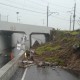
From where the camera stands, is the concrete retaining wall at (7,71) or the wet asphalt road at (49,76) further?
the wet asphalt road at (49,76)

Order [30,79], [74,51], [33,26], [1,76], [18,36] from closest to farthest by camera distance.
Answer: [1,76] → [30,79] → [74,51] → [33,26] → [18,36]

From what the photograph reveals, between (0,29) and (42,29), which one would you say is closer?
(0,29)

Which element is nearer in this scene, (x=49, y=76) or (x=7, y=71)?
(x=7, y=71)

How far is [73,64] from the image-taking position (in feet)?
108

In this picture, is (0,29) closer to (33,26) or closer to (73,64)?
(33,26)

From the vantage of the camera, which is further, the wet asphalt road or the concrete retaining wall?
the wet asphalt road

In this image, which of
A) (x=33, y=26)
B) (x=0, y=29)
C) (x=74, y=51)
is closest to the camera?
(x=74, y=51)

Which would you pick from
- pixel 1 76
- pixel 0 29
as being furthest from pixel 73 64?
pixel 0 29

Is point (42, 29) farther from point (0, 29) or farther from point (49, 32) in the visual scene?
point (0, 29)

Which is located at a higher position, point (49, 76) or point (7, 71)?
point (7, 71)

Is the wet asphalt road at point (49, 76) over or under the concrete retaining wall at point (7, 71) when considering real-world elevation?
under

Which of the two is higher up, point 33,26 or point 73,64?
point 33,26

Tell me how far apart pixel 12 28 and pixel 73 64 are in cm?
3752

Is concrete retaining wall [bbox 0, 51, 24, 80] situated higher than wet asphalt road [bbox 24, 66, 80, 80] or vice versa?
concrete retaining wall [bbox 0, 51, 24, 80]
